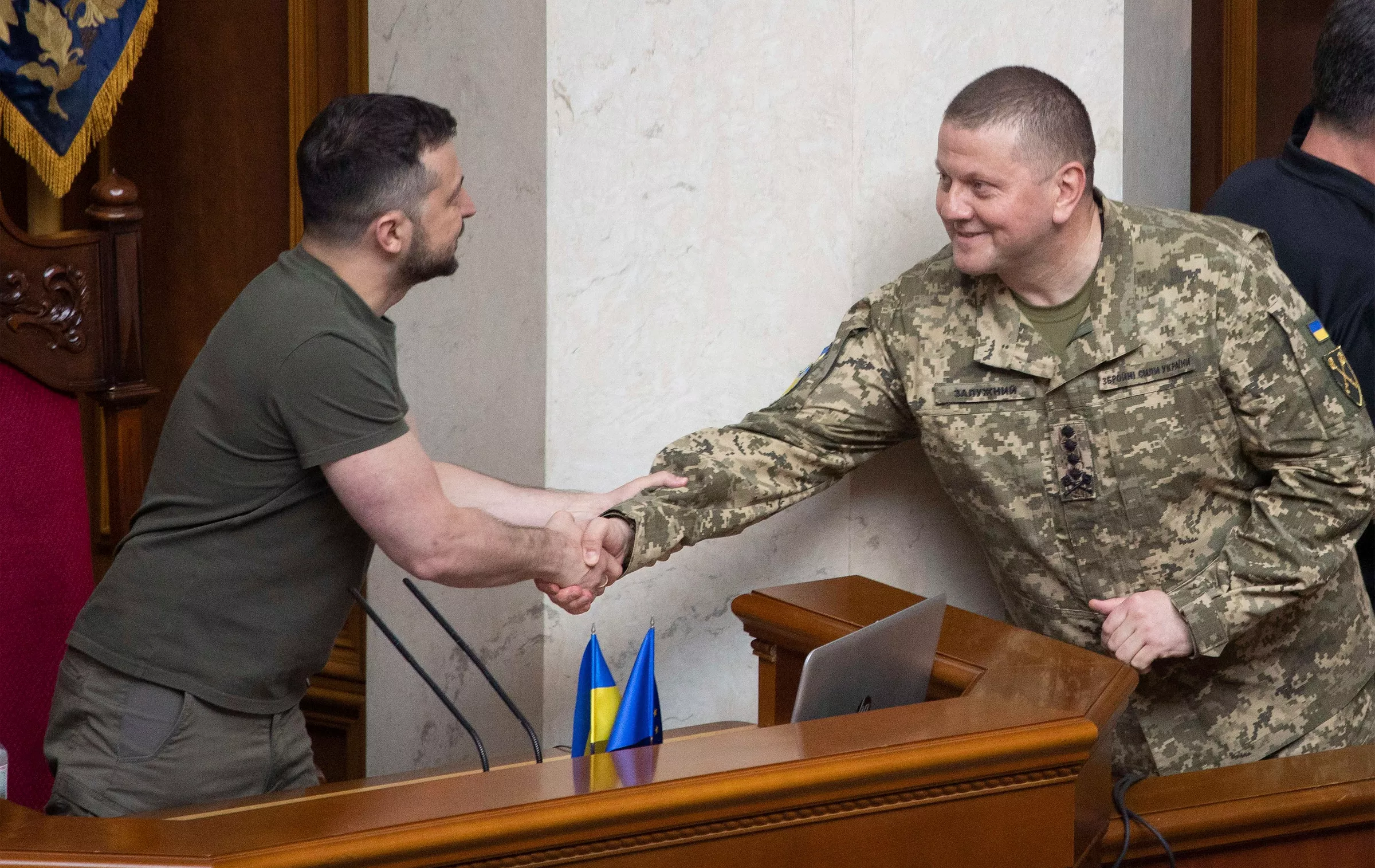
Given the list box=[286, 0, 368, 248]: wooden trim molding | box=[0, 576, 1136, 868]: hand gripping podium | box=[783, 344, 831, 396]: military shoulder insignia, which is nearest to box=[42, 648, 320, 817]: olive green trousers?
box=[0, 576, 1136, 868]: hand gripping podium

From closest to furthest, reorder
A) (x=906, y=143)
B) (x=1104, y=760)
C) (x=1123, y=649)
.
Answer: (x=1104, y=760) < (x=1123, y=649) < (x=906, y=143)

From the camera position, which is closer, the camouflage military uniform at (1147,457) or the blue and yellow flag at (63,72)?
the camouflage military uniform at (1147,457)

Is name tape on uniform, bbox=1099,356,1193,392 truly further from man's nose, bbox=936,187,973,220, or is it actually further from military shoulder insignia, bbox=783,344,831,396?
military shoulder insignia, bbox=783,344,831,396

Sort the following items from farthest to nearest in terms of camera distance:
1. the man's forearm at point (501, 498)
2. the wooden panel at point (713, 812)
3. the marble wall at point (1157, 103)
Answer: the marble wall at point (1157, 103) < the man's forearm at point (501, 498) < the wooden panel at point (713, 812)

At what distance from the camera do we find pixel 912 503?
232cm

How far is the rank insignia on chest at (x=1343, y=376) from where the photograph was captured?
1.92 meters

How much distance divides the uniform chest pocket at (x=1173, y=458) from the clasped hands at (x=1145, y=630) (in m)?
0.12

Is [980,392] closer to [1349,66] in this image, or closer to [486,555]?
[486,555]

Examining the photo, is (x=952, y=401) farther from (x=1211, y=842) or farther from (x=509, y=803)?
(x=509, y=803)

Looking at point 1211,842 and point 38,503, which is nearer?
point 1211,842

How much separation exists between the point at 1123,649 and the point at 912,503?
52 centimetres

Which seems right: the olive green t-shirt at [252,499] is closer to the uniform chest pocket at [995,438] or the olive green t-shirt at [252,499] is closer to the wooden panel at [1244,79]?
the uniform chest pocket at [995,438]

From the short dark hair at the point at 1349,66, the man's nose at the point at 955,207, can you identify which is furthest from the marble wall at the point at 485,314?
the short dark hair at the point at 1349,66

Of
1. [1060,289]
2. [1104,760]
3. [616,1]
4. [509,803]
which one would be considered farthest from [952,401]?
[509,803]
